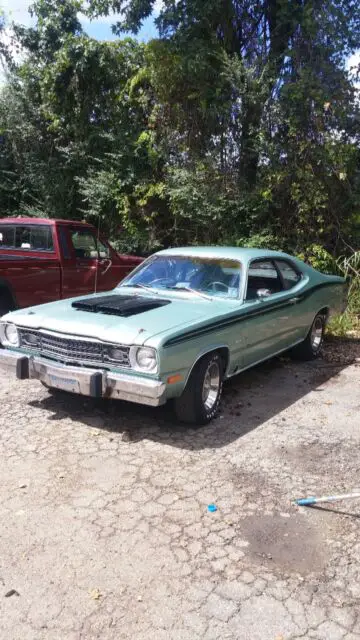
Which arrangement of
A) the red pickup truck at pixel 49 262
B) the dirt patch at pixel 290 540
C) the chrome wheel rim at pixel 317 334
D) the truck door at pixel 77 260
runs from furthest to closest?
the truck door at pixel 77 260, the red pickup truck at pixel 49 262, the chrome wheel rim at pixel 317 334, the dirt patch at pixel 290 540

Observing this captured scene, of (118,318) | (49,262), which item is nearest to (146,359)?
(118,318)

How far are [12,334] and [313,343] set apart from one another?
3980 mm

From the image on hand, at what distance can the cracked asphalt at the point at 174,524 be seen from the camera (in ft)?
8.04

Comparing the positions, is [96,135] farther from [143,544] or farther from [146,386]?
[143,544]

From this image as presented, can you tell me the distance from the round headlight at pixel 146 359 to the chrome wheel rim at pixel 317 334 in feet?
11.4

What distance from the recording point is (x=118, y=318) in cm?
453

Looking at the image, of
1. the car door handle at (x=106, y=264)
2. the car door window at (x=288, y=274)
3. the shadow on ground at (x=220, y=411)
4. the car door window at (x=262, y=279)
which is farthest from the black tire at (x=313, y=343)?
the car door handle at (x=106, y=264)

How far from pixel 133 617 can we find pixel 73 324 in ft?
8.32

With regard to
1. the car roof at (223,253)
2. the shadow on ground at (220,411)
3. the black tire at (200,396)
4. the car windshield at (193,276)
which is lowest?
the shadow on ground at (220,411)

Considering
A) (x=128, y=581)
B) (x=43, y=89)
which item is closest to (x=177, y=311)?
(x=128, y=581)

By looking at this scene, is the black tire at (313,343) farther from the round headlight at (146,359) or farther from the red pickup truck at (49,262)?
the round headlight at (146,359)

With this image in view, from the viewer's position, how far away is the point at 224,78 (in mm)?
10461

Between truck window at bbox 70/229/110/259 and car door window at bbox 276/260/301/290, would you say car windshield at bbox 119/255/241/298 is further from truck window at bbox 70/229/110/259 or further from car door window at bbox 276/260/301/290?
truck window at bbox 70/229/110/259

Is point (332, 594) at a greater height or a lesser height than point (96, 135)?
lesser
